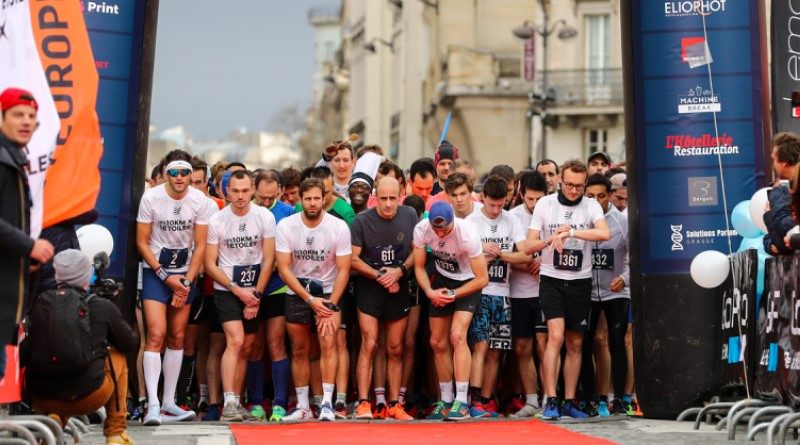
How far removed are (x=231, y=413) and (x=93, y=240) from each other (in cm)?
221

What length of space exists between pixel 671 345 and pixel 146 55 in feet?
16.5

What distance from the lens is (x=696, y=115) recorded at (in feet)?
50.1

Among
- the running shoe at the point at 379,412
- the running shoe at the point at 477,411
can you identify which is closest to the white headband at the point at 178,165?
the running shoe at the point at 379,412

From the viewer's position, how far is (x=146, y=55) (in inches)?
615

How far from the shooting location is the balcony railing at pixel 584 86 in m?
59.1

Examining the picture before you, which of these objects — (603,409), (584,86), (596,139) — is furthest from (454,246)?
(596,139)

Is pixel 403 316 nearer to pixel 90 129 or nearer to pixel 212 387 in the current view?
pixel 212 387

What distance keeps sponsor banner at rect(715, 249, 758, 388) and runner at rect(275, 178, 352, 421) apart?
3179 mm

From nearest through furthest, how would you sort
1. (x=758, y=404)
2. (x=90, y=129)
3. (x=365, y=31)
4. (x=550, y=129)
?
(x=90, y=129), (x=758, y=404), (x=550, y=129), (x=365, y=31)

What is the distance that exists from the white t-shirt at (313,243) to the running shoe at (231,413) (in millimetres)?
1225

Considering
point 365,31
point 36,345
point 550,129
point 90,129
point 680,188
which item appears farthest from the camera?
point 365,31

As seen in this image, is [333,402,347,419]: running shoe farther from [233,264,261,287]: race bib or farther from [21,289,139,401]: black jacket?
[21,289,139,401]: black jacket

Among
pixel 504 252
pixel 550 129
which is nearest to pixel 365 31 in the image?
pixel 550 129

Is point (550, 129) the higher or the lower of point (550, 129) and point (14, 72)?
the higher
